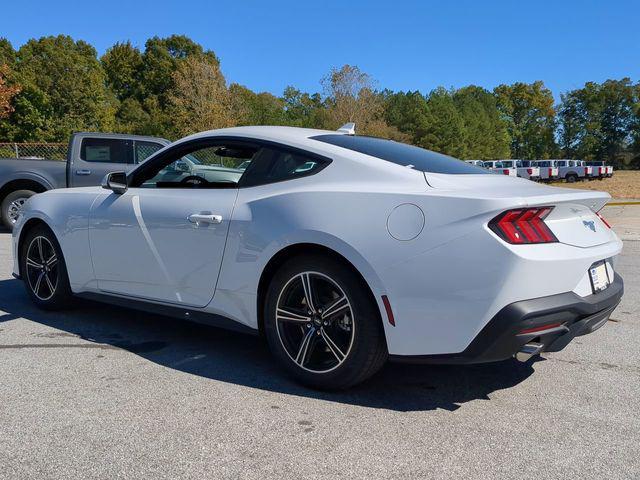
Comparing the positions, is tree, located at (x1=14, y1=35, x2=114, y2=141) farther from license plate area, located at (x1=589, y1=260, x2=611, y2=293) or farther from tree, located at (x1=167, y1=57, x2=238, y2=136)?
license plate area, located at (x1=589, y1=260, x2=611, y2=293)

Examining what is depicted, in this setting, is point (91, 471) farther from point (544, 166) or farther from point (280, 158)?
point (544, 166)

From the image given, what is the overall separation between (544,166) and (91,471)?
49.6 metres

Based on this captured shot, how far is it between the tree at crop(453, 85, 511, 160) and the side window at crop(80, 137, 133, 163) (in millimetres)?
69558

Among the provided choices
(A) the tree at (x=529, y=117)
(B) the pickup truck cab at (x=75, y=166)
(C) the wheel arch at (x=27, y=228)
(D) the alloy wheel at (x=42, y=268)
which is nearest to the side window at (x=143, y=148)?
(B) the pickup truck cab at (x=75, y=166)

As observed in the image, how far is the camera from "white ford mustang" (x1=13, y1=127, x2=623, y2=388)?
9.27 ft

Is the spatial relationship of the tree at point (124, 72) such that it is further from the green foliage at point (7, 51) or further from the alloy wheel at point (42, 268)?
the alloy wheel at point (42, 268)

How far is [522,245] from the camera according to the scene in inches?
110

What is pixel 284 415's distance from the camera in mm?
3020

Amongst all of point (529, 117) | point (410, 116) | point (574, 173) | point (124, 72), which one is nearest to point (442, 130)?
point (410, 116)

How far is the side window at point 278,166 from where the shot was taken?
136 inches

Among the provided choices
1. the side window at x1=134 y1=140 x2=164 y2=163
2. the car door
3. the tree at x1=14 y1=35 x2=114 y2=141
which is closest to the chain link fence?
the side window at x1=134 y1=140 x2=164 y2=163

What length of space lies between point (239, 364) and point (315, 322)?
2.57 feet

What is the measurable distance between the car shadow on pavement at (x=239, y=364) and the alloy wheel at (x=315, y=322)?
0.20 m

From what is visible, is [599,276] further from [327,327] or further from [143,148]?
[143,148]
